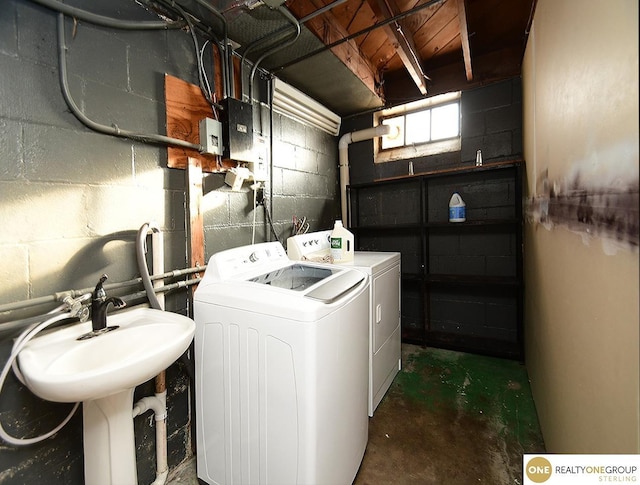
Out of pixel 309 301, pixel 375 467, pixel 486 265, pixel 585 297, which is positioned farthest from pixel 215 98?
pixel 486 265

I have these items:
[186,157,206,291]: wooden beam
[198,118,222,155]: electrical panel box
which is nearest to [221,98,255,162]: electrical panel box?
[198,118,222,155]: electrical panel box

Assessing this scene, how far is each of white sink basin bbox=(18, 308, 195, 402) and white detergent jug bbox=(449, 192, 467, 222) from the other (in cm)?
224

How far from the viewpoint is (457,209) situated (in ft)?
8.13

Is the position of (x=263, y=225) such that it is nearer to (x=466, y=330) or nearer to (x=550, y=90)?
(x=550, y=90)

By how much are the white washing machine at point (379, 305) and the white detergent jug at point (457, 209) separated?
73cm

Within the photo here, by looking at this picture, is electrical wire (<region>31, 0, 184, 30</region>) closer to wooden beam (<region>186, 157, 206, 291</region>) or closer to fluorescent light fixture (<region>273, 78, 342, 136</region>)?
wooden beam (<region>186, 157, 206, 291</region>)

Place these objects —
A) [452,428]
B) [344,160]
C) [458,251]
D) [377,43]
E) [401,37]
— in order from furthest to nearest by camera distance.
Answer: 1. [344,160]
2. [458,251]
3. [377,43]
4. [401,37]
5. [452,428]

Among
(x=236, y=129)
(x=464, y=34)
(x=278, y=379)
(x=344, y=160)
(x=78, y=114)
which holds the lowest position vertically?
(x=278, y=379)

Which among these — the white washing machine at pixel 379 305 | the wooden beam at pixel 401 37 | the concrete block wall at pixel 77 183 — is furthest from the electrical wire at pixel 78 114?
the wooden beam at pixel 401 37

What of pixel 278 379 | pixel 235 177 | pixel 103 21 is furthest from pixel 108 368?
pixel 103 21

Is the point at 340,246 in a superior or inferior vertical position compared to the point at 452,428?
superior

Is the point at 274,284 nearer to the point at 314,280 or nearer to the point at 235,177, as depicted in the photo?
the point at 314,280

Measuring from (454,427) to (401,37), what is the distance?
251cm

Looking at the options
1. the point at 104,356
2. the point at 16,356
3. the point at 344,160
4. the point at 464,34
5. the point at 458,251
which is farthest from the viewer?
the point at 344,160
